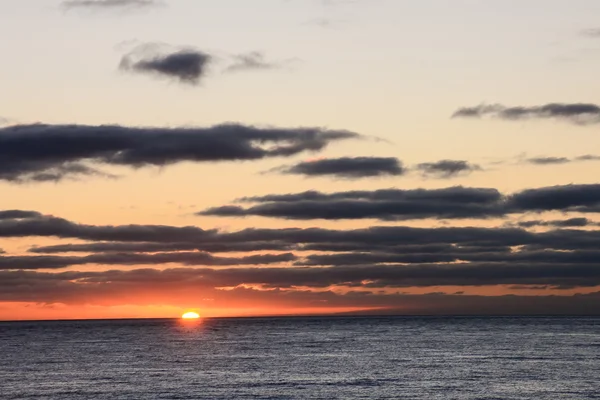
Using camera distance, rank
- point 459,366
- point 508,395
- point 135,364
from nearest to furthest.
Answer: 1. point 508,395
2. point 459,366
3. point 135,364

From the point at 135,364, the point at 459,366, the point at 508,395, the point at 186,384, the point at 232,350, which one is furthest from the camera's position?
the point at 232,350

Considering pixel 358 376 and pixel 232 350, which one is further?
pixel 232 350

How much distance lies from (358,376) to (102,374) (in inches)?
1429

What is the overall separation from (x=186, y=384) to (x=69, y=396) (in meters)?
17.7

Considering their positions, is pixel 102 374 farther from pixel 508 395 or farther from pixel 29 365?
pixel 508 395

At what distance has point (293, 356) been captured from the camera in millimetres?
173625

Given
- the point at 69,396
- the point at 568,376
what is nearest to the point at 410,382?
the point at 568,376

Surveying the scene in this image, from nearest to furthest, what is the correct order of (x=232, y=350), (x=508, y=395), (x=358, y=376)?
1. (x=508, y=395)
2. (x=358, y=376)
3. (x=232, y=350)

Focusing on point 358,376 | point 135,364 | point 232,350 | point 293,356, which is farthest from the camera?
point 232,350

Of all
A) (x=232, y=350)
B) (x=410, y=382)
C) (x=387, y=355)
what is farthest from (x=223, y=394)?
(x=232, y=350)

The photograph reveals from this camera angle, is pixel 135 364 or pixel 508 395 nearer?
pixel 508 395

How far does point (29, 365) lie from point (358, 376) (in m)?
59.3

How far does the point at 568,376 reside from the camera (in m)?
127

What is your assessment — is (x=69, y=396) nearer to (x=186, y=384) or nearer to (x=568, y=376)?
(x=186, y=384)
